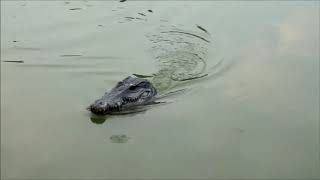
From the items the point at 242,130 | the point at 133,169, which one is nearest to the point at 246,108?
the point at 242,130

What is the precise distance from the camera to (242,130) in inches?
277

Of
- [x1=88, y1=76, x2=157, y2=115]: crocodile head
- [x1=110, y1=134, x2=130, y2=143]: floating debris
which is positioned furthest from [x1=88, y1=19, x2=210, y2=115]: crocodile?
[x1=110, y1=134, x2=130, y2=143]: floating debris

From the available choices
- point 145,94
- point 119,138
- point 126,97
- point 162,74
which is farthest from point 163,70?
point 119,138

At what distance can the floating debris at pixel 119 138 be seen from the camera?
6.57 m

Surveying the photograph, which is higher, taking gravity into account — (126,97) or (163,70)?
(163,70)

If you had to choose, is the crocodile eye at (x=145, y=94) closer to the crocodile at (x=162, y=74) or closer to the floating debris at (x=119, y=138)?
the crocodile at (x=162, y=74)

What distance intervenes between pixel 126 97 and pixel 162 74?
174cm

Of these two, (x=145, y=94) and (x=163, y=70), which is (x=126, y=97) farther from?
(x=163, y=70)

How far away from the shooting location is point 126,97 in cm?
749

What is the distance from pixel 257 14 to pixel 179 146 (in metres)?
5.95

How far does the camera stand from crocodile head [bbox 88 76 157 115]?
23.2 feet

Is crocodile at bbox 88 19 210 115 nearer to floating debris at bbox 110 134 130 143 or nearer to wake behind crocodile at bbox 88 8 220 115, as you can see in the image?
wake behind crocodile at bbox 88 8 220 115

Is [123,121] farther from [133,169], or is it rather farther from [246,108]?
[246,108]

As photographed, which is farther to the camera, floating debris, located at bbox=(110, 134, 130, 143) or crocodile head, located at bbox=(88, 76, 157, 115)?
crocodile head, located at bbox=(88, 76, 157, 115)
